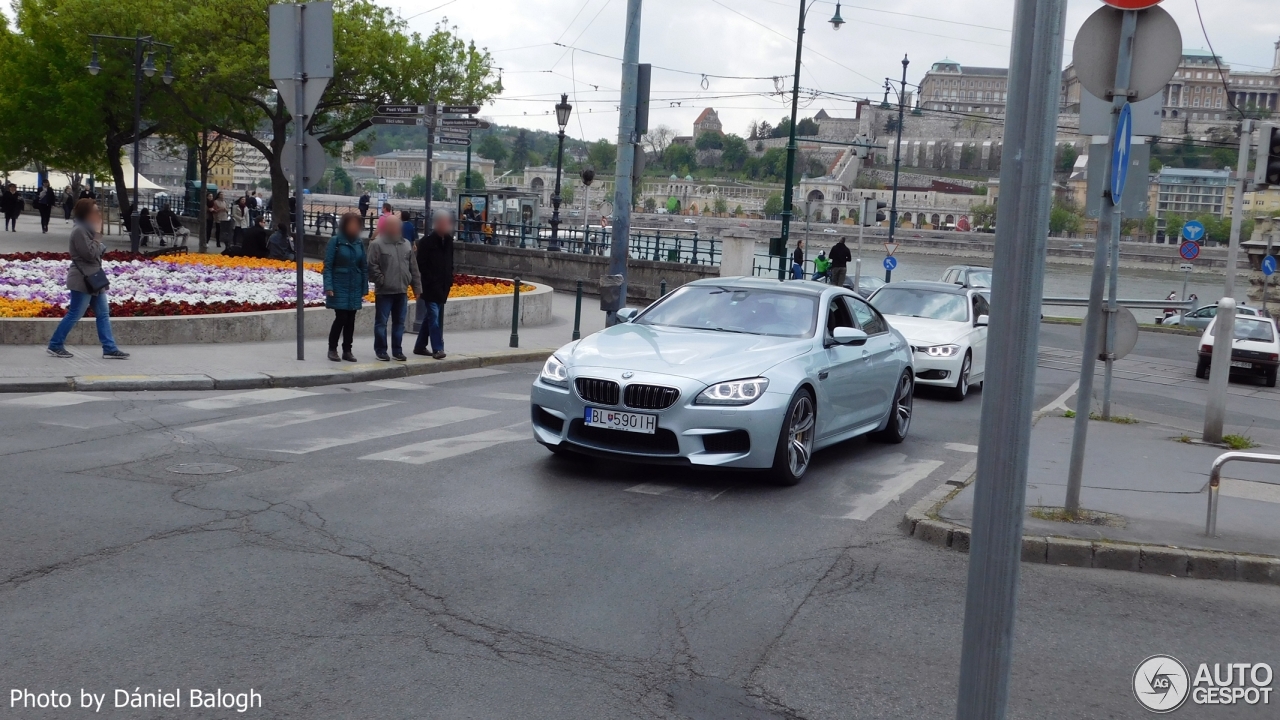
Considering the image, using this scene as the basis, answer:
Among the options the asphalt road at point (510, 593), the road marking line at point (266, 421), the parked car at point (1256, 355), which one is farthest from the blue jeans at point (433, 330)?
→ the parked car at point (1256, 355)

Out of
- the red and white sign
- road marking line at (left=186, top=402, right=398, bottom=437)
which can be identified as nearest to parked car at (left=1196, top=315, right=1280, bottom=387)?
road marking line at (left=186, top=402, right=398, bottom=437)

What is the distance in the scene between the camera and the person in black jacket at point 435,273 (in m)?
15.8

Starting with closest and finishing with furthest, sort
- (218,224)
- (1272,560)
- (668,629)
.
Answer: (668,629) < (1272,560) < (218,224)

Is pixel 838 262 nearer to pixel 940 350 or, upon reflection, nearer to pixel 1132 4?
pixel 940 350

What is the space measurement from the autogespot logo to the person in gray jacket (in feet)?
36.3

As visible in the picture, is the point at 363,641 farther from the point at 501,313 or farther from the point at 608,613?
the point at 501,313

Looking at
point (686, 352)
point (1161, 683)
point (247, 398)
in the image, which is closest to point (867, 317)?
point (686, 352)

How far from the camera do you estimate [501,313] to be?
21797 mm

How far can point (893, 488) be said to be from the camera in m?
9.30

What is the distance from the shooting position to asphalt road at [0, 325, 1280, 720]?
4.69 m

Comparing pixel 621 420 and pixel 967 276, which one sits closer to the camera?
pixel 621 420

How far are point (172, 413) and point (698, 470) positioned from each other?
4.99 metres

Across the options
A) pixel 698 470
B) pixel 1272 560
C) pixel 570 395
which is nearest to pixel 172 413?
pixel 570 395

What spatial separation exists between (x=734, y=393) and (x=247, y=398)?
5.84 meters
